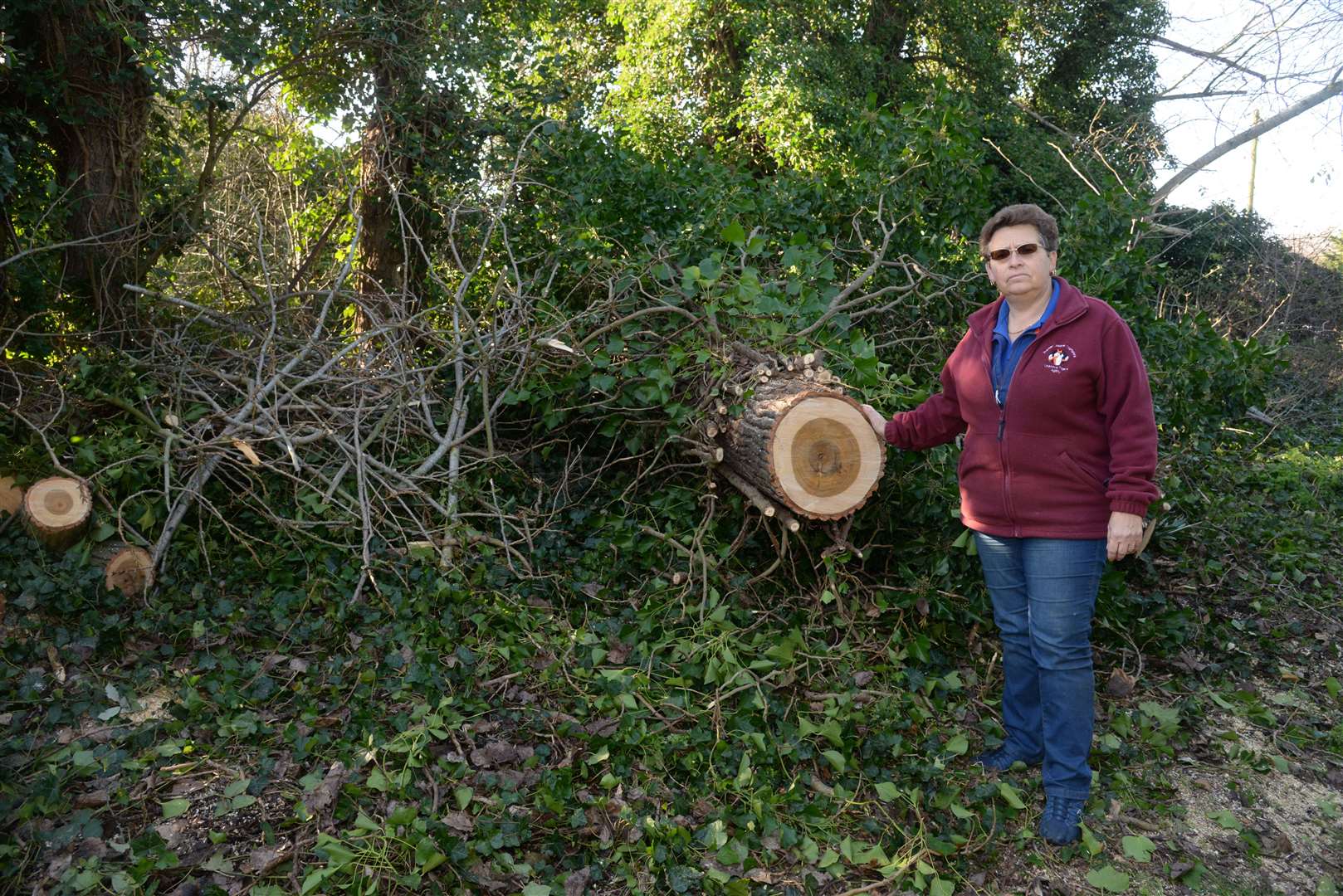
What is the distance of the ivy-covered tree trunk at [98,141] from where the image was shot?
16.5ft

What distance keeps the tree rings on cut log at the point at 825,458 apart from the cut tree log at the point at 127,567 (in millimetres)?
2878

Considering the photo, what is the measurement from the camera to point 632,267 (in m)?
5.20

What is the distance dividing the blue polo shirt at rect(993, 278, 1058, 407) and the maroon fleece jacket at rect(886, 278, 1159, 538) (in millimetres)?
25

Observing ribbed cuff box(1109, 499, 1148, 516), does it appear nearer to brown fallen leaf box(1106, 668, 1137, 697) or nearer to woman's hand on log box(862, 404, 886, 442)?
woman's hand on log box(862, 404, 886, 442)

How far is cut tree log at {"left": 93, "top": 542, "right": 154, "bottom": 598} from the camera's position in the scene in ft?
13.7

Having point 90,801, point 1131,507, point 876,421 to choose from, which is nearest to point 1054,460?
point 1131,507

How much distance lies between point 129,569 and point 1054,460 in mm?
3928

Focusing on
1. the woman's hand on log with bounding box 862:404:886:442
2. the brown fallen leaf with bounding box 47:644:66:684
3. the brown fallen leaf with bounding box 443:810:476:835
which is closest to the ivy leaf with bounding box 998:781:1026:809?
the woman's hand on log with bounding box 862:404:886:442

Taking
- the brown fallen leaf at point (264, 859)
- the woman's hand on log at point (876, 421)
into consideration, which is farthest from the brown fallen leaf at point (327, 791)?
the woman's hand on log at point (876, 421)

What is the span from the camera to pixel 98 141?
5.31 meters

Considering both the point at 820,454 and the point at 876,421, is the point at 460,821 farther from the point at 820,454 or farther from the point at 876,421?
the point at 876,421

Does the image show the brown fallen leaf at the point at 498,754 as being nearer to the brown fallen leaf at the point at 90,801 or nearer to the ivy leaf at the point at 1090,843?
the brown fallen leaf at the point at 90,801

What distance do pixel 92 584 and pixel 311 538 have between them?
0.94 meters

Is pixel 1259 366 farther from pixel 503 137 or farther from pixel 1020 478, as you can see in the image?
pixel 503 137
